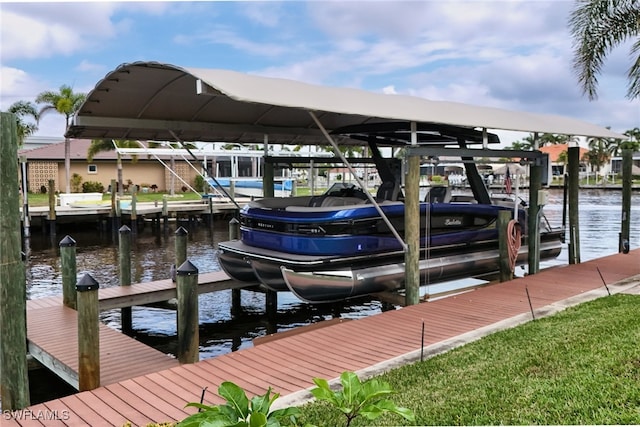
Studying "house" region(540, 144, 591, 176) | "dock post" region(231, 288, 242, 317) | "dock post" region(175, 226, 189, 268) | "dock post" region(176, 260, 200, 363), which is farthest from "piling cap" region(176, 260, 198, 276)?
"house" region(540, 144, 591, 176)

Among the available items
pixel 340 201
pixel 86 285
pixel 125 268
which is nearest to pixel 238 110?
pixel 340 201

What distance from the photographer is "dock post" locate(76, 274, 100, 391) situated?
5.41 metres

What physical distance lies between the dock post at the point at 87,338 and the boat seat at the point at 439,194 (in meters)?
5.99

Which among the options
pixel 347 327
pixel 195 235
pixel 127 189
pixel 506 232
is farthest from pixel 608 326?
pixel 127 189

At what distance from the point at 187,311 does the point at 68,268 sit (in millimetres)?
3010

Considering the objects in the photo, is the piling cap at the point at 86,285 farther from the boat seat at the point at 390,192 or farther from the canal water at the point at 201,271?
the boat seat at the point at 390,192

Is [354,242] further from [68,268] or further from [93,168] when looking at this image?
[93,168]

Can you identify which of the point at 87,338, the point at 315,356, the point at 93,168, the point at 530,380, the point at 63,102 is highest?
the point at 63,102

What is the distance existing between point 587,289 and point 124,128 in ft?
23.6

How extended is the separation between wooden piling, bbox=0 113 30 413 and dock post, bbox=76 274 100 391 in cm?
52

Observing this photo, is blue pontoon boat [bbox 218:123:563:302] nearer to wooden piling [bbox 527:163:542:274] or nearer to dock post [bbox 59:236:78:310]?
wooden piling [bbox 527:163:542:274]

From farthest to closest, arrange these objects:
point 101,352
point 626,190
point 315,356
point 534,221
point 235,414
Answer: point 626,190 < point 534,221 < point 101,352 < point 315,356 < point 235,414

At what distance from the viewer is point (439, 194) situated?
10000 mm

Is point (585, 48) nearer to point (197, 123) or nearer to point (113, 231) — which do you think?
point (197, 123)
